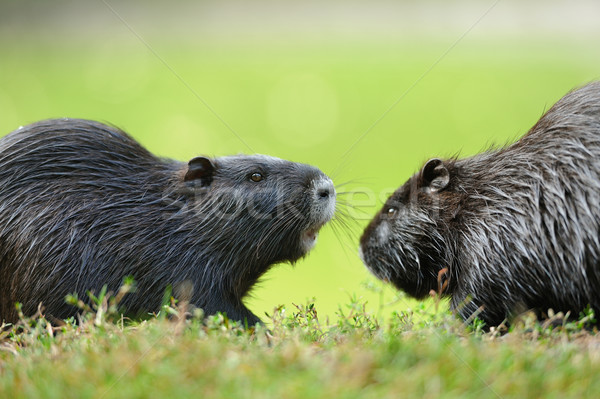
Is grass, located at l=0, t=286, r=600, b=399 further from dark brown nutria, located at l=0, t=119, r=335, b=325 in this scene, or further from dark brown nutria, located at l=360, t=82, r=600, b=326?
dark brown nutria, located at l=0, t=119, r=335, b=325

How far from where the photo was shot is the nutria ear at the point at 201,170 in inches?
226

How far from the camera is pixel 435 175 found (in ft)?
19.3

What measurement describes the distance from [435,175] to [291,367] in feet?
10.1

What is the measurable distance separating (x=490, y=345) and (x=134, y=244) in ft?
9.98

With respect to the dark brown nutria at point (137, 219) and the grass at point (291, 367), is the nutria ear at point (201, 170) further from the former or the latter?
the grass at point (291, 367)

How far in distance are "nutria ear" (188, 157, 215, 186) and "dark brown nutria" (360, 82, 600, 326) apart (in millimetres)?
1755

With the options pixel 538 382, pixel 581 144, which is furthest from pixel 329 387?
pixel 581 144

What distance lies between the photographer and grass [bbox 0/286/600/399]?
3029 mm

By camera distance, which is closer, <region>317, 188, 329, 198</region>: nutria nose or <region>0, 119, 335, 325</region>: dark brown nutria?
<region>0, 119, 335, 325</region>: dark brown nutria

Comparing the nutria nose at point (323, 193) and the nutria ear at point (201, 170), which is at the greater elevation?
the nutria ear at point (201, 170)

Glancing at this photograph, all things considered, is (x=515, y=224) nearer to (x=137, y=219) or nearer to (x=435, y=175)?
(x=435, y=175)

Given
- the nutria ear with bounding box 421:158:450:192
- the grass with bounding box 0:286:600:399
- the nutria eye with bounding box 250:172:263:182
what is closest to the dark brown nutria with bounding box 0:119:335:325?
the nutria eye with bounding box 250:172:263:182

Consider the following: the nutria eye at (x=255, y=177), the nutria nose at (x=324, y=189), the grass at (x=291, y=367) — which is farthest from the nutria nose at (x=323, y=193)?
the grass at (x=291, y=367)

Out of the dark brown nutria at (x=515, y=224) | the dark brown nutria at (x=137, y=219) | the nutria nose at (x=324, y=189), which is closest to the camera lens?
the dark brown nutria at (x=515, y=224)
